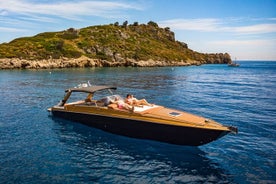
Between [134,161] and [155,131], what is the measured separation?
9.04 ft

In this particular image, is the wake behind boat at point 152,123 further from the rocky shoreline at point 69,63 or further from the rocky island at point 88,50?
the rocky island at point 88,50

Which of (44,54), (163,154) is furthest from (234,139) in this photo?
(44,54)

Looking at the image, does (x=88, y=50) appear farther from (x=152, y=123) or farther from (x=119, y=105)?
(x=152, y=123)

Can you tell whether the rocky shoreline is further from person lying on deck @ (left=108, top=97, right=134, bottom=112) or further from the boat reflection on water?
person lying on deck @ (left=108, top=97, right=134, bottom=112)

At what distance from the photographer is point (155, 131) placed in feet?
53.9

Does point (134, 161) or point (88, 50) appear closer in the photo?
point (134, 161)

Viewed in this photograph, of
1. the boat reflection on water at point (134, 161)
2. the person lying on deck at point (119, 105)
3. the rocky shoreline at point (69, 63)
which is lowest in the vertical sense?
the boat reflection on water at point (134, 161)

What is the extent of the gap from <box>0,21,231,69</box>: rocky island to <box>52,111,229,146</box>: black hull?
8500cm

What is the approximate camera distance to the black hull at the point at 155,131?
1521cm

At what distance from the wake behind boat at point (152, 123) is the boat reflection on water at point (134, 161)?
59 cm

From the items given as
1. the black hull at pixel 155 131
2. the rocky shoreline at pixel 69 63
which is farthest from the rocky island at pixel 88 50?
the black hull at pixel 155 131

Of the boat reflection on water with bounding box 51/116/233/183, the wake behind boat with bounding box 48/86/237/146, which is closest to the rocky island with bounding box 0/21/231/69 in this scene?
the wake behind boat with bounding box 48/86/237/146

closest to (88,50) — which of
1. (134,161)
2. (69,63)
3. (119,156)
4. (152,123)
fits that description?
(69,63)

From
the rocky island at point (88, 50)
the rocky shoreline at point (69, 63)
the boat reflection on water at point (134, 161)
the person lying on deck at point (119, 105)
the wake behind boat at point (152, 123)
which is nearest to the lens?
the boat reflection on water at point (134, 161)
